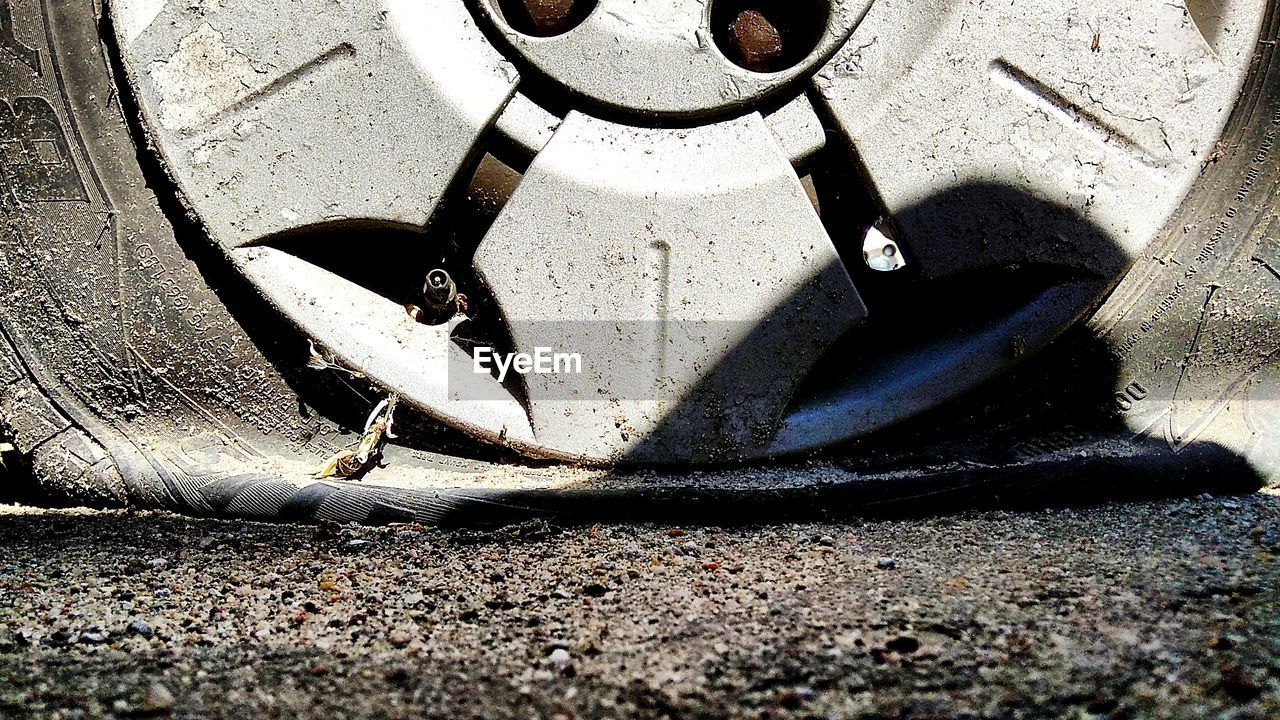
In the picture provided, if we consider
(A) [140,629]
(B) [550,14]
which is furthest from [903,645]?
(B) [550,14]

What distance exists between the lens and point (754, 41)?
4.89ft

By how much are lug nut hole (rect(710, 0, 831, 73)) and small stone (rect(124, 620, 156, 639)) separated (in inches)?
43.3

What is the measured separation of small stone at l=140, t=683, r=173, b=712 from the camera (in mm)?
810

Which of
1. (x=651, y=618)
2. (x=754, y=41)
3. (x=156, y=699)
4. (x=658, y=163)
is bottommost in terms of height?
(x=156, y=699)

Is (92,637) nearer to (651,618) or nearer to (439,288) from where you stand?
(651,618)

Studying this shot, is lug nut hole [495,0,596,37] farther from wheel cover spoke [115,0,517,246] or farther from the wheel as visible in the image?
wheel cover spoke [115,0,517,246]

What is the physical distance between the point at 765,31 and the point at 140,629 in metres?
1.16

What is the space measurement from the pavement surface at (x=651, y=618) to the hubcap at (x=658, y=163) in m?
0.25

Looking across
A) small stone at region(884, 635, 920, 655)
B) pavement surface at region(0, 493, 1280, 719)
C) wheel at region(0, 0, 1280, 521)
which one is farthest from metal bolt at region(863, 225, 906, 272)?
small stone at region(884, 635, 920, 655)

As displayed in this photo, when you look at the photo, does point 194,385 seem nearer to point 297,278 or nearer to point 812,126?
point 297,278

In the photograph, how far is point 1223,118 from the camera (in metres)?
1.48

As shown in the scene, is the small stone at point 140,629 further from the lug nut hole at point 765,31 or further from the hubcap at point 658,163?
the lug nut hole at point 765,31

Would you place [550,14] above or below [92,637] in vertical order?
above

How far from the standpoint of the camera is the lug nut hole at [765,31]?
149cm
